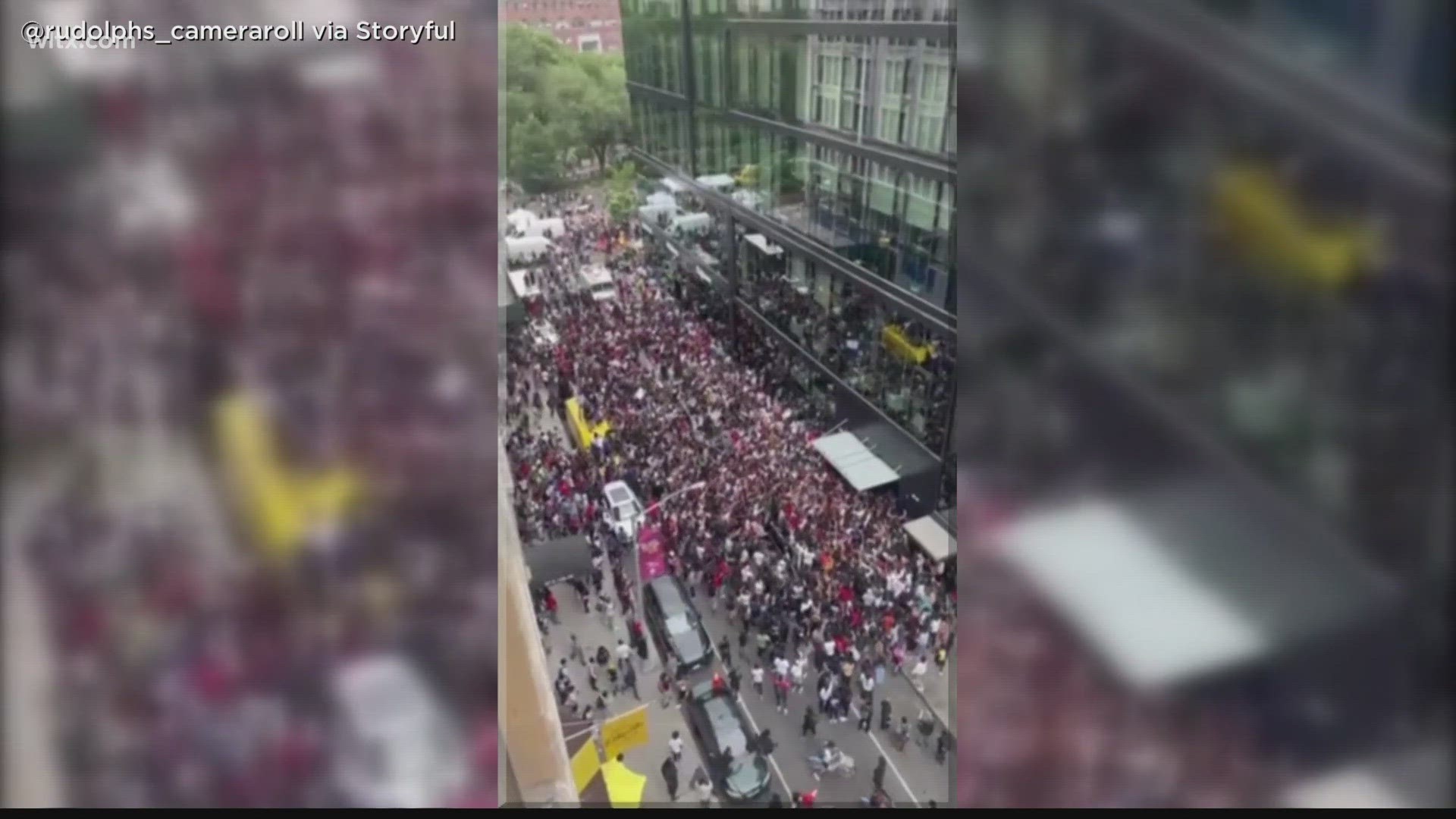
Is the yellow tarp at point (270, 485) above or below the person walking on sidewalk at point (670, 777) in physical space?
above

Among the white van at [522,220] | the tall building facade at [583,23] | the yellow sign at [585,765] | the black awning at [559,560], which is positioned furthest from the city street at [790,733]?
the white van at [522,220]

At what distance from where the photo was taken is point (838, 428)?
6.80 metres

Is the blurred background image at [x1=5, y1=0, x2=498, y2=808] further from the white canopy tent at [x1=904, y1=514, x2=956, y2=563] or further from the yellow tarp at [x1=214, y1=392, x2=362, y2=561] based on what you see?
the white canopy tent at [x1=904, y1=514, x2=956, y2=563]

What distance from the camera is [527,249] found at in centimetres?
813

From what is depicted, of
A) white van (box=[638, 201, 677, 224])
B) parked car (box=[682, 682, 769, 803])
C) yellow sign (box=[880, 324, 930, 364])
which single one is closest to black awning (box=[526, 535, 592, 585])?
parked car (box=[682, 682, 769, 803])

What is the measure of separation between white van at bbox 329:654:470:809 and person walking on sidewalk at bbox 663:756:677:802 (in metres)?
1.96

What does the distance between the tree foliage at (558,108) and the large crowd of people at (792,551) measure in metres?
0.79

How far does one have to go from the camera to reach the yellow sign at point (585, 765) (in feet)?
10.1

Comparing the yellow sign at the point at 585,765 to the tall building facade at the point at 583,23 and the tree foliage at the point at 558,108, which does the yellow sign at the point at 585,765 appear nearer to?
the tree foliage at the point at 558,108

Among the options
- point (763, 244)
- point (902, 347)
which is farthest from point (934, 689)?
point (763, 244)

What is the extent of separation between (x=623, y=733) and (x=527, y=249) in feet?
19.0

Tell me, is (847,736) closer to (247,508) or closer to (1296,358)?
(247,508)

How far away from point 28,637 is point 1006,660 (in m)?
2.05

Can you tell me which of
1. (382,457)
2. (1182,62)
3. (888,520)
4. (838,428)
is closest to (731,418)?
(838,428)
